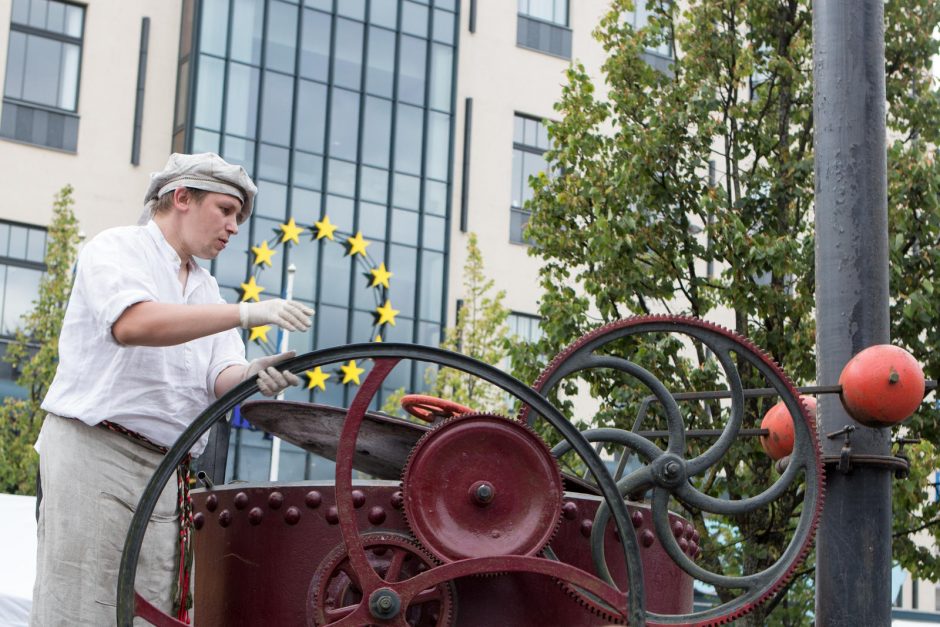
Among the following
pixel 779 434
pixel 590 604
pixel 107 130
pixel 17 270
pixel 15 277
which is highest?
pixel 107 130

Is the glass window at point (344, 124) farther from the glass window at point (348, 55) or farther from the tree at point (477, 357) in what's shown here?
the tree at point (477, 357)

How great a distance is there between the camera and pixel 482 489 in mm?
3020

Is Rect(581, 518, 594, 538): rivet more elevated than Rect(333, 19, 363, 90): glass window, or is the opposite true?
Rect(333, 19, 363, 90): glass window

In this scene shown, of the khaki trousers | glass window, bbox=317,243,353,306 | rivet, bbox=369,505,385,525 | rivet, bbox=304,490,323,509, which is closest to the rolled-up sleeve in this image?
the khaki trousers

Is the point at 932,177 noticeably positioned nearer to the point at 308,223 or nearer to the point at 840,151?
the point at 840,151

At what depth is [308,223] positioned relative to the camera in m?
25.5

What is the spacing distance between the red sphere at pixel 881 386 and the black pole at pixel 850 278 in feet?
0.31

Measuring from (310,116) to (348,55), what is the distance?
1596 millimetres

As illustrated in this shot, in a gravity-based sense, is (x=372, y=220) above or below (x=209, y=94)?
below

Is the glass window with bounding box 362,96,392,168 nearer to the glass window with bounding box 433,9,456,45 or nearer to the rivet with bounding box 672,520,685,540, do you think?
the glass window with bounding box 433,9,456,45

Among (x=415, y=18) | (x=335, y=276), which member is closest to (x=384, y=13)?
(x=415, y=18)

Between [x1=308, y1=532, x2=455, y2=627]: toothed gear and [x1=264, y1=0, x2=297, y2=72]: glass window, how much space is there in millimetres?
23353

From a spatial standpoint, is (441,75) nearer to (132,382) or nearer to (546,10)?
(546,10)

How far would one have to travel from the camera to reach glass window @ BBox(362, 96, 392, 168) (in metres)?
26.4
